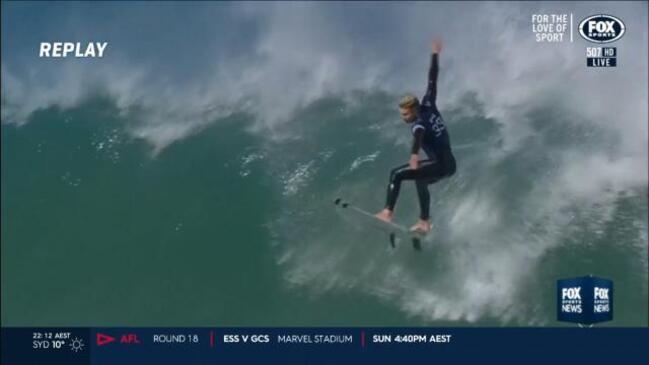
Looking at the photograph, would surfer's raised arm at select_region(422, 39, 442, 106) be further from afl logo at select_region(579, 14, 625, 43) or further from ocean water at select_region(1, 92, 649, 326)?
afl logo at select_region(579, 14, 625, 43)

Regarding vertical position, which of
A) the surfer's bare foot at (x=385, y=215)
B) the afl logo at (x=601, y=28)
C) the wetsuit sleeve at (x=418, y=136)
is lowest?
the surfer's bare foot at (x=385, y=215)

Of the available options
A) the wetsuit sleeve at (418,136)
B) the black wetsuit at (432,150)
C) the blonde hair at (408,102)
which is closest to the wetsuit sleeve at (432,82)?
the black wetsuit at (432,150)

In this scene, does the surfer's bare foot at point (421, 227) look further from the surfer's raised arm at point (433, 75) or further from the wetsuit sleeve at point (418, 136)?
the surfer's raised arm at point (433, 75)

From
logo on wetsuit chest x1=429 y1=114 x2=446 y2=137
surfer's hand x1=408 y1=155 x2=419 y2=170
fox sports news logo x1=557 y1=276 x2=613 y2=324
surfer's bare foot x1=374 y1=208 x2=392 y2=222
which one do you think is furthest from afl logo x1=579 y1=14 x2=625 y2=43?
surfer's bare foot x1=374 y1=208 x2=392 y2=222

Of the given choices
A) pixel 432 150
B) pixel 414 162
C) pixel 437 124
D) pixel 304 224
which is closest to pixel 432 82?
pixel 437 124
